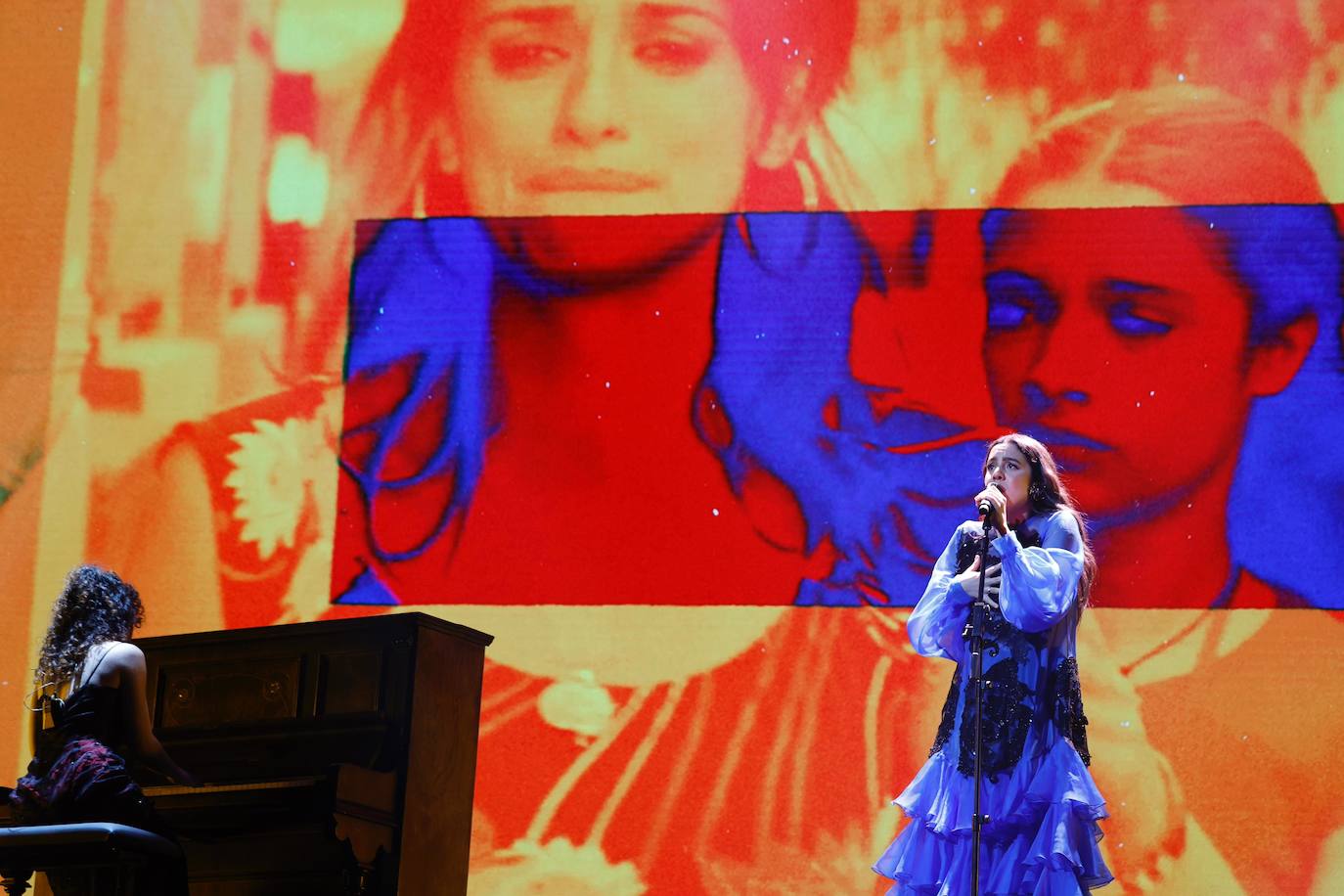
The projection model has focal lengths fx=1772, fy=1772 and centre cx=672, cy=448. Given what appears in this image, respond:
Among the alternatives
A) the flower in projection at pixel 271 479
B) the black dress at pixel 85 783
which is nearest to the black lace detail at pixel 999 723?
the black dress at pixel 85 783

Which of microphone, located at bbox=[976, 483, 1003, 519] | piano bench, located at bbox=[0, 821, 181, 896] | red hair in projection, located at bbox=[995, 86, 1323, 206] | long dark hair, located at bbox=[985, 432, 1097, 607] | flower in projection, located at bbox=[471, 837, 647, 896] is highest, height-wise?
red hair in projection, located at bbox=[995, 86, 1323, 206]

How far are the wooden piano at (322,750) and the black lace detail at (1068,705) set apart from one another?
50.0 inches

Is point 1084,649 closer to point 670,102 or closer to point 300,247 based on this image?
point 670,102

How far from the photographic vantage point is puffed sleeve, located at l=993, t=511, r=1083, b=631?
365 cm

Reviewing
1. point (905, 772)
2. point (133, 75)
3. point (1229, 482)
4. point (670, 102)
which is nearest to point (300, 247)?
point (133, 75)

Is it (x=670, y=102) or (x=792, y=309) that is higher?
(x=670, y=102)

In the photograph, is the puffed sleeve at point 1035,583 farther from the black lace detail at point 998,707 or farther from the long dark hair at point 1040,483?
the long dark hair at point 1040,483

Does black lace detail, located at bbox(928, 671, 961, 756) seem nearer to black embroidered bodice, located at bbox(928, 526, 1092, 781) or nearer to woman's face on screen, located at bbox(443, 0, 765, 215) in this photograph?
black embroidered bodice, located at bbox(928, 526, 1092, 781)

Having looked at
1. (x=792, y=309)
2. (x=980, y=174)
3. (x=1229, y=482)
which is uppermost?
(x=980, y=174)

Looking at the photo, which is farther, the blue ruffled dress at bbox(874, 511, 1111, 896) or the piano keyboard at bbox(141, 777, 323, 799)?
the blue ruffled dress at bbox(874, 511, 1111, 896)

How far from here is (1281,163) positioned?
4980 mm

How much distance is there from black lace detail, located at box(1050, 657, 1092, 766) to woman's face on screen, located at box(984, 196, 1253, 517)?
1194 millimetres

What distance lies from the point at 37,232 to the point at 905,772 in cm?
311

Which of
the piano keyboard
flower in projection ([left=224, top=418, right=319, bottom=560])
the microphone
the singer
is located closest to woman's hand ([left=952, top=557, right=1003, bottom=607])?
the singer
